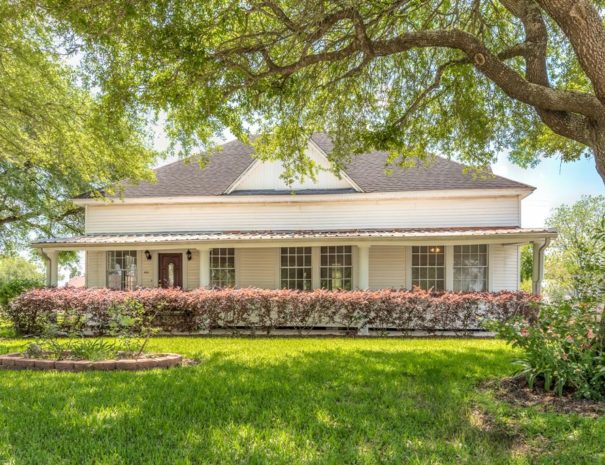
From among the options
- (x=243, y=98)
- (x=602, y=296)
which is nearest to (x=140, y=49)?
(x=243, y=98)

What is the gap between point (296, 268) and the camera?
15.9 metres

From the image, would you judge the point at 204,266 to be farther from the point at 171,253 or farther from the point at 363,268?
the point at 363,268

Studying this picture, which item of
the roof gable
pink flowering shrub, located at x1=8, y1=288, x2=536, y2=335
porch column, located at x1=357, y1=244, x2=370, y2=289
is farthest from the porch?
the roof gable

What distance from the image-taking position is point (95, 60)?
8078 mm

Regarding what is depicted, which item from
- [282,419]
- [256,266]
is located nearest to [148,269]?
[256,266]

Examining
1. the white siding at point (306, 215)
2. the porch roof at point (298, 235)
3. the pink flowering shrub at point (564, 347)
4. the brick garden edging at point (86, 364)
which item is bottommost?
the brick garden edging at point (86, 364)

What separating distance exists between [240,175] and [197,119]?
25.2 ft

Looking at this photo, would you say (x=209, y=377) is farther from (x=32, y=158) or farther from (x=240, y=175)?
(x=32, y=158)

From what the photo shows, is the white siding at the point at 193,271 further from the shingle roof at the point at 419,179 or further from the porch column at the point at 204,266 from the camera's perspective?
the shingle roof at the point at 419,179

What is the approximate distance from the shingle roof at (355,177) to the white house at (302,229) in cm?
7

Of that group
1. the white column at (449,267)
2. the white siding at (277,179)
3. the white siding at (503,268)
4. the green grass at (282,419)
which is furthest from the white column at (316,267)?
the green grass at (282,419)

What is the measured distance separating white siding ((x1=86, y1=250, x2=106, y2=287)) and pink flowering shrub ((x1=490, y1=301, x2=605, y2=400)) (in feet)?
46.9

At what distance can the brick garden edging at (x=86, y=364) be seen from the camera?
705 cm

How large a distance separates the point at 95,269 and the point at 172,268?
2.85 metres
